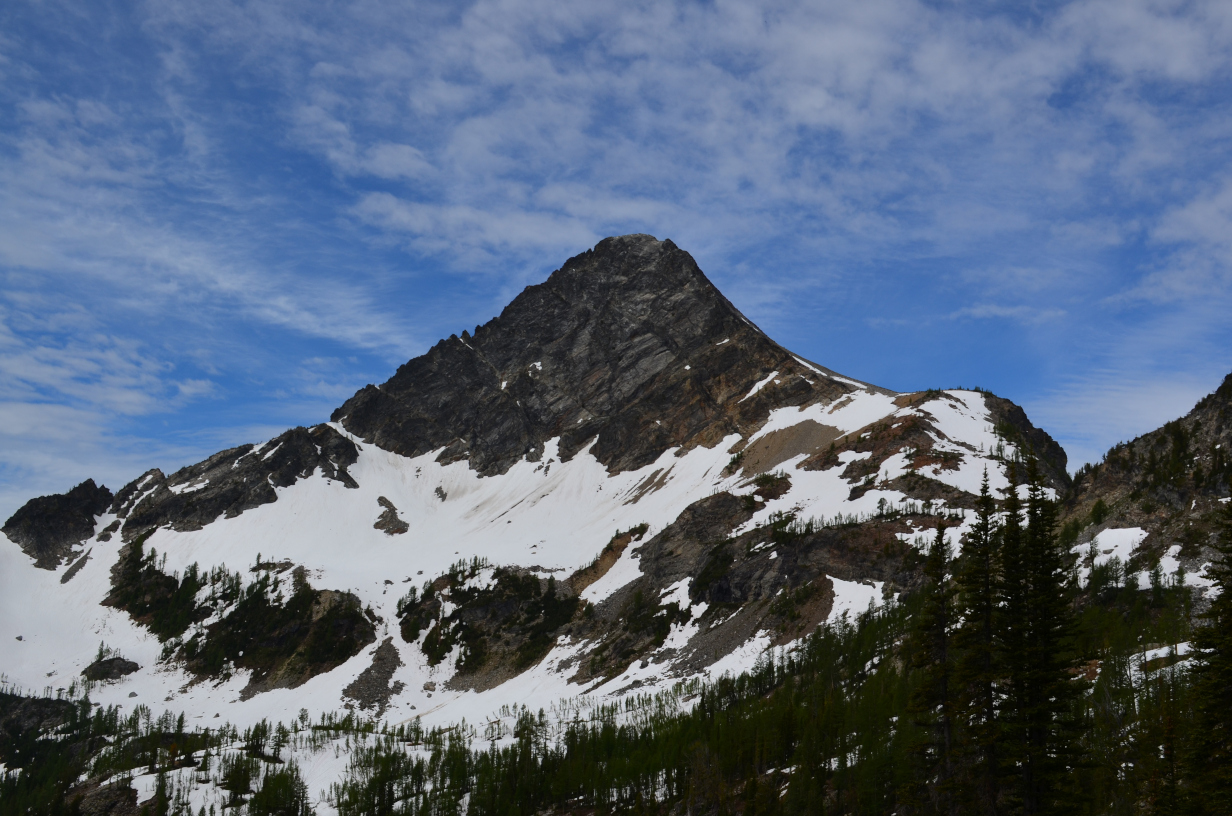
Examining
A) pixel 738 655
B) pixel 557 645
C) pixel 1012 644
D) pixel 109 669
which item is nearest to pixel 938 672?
pixel 1012 644

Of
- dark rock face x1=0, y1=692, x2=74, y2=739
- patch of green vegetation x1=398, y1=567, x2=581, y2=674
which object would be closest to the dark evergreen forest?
dark rock face x1=0, y1=692, x2=74, y2=739

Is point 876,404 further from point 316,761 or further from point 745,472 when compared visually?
point 316,761

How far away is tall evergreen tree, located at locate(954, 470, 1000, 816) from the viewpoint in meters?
37.0

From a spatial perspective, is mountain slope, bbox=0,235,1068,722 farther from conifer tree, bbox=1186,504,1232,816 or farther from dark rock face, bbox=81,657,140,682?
conifer tree, bbox=1186,504,1232,816

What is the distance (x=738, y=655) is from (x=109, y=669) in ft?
449

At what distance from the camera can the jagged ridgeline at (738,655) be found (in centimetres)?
4072

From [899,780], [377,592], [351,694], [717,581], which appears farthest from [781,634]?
[377,592]

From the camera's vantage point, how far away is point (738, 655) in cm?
11162

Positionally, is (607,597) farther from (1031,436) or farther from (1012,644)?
(1012,644)

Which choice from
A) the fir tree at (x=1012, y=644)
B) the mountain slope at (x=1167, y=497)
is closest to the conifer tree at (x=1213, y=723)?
the fir tree at (x=1012, y=644)

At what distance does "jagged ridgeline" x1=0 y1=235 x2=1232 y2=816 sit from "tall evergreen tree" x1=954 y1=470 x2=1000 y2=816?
15cm

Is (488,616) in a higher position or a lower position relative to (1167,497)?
lower

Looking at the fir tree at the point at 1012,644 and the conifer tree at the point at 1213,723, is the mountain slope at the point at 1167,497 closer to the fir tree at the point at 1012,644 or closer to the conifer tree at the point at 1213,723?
the conifer tree at the point at 1213,723

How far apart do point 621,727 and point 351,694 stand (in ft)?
238
